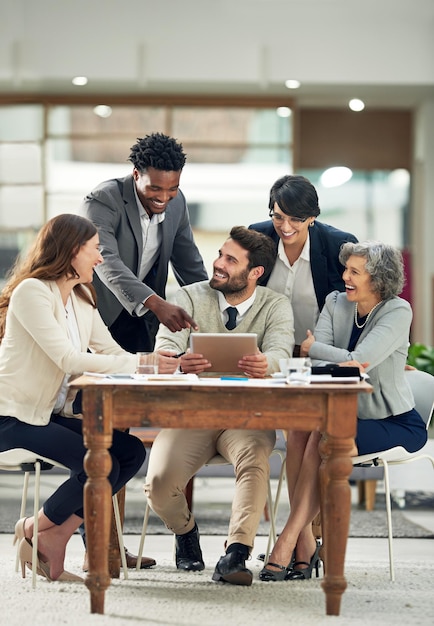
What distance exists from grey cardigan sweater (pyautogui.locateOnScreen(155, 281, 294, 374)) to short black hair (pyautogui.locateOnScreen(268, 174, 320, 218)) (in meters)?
0.30

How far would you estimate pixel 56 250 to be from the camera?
3305 millimetres

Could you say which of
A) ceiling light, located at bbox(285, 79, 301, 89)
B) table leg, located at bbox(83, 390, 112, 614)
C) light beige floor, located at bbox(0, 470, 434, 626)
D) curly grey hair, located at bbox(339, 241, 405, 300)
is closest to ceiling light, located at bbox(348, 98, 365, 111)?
ceiling light, located at bbox(285, 79, 301, 89)

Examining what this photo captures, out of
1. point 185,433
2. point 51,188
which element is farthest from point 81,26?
point 185,433

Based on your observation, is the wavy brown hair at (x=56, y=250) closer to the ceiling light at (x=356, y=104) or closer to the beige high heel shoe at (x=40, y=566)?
the beige high heel shoe at (x=40, y=566)

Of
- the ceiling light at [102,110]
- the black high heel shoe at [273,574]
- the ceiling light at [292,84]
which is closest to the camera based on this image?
the black high heel shoe at [273,574]

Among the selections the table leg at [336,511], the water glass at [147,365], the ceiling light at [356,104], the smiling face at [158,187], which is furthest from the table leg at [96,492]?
the ceiling light at [356,104]

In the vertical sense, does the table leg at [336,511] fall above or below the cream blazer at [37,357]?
below

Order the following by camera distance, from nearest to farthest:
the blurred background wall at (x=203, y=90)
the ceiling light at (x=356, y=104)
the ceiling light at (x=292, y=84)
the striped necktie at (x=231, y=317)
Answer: the striped necktie at (x=231, y=317) < the blurred background wall at (x=203, y=90) < the ceiling light at (x=292, y=84) < the ceiling light at (x=356, y=104)

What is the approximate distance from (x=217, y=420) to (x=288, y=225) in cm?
108

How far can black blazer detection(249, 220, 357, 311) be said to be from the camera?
12.5ft

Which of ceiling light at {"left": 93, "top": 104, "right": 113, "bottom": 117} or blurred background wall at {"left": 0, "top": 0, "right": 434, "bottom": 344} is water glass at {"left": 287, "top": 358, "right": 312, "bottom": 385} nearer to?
blurred background wall at {"left": 0, "top": 0, "right": 434, "bottom": 344}

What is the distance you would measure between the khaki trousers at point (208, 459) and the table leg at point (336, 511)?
0.47 metres

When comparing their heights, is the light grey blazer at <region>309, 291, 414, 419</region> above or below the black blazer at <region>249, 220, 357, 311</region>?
below

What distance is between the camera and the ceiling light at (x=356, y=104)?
8.83 metres
